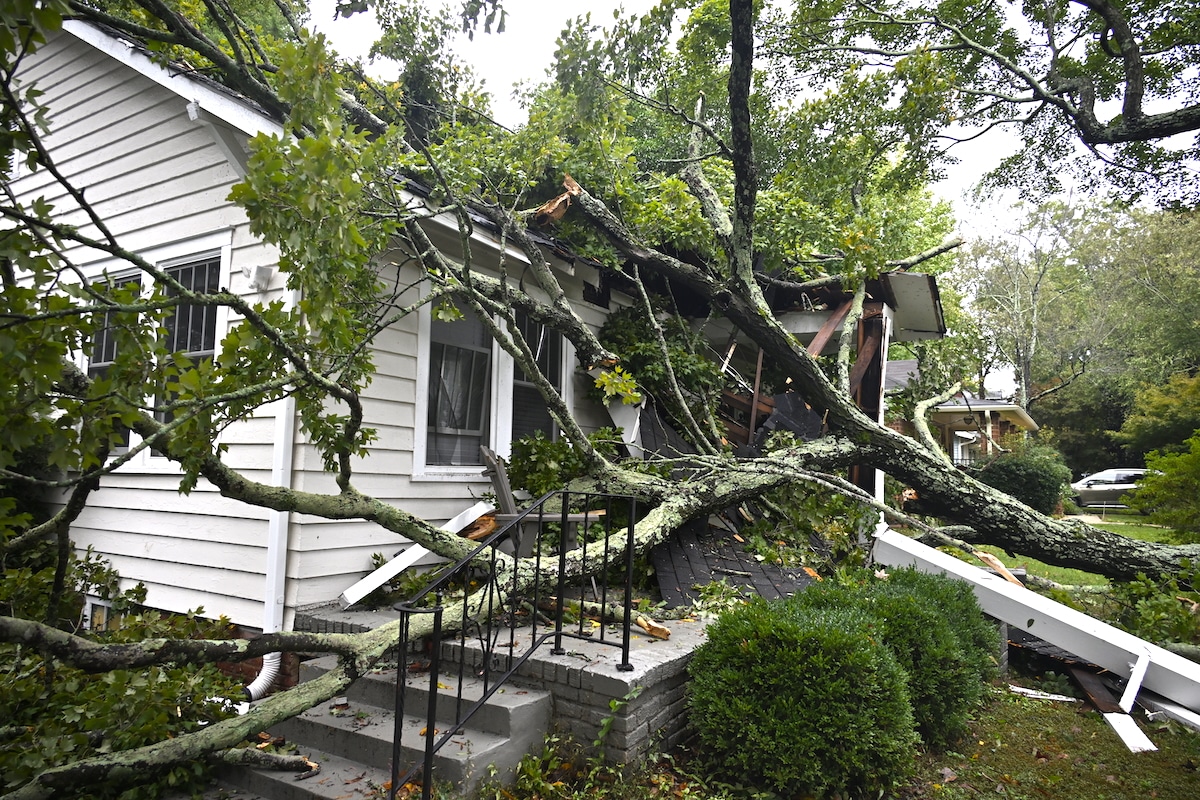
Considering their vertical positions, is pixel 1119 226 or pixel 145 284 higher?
pixel 1119 226

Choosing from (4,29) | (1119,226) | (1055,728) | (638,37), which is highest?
(1119,226)

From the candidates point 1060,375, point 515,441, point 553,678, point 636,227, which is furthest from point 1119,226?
point 553,678

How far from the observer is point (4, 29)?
189 cm

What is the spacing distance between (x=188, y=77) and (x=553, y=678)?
5262 mm

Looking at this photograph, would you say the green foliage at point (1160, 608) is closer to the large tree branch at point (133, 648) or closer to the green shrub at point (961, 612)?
the green shrub at point (961, 612)

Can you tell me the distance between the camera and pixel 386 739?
11.3ft

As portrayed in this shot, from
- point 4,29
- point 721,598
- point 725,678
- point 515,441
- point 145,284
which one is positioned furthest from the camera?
point 515,441

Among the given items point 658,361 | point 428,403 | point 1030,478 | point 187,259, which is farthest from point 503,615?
point 1030,478

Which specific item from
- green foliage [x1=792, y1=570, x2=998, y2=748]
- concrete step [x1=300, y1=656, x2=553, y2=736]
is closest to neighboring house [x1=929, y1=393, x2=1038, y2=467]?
green foliage [x1=792, y1=570, x2=998, y2=748]

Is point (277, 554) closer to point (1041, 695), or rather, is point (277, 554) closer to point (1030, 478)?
point (1041, 695)

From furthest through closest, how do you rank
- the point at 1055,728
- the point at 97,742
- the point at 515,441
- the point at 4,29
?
the point at 515,441
the point at 1055,728
the point at 97,742
the point at 4,29

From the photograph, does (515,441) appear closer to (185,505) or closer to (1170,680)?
(185,505)

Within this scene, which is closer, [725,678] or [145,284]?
[725,678]

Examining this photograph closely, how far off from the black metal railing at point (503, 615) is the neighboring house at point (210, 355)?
98cm
